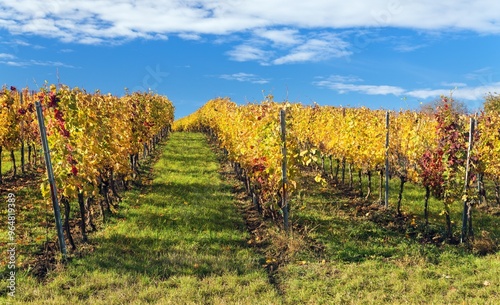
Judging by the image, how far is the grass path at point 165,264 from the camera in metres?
6.89

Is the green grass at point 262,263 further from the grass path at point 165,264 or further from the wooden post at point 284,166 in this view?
the wooden post at point 284,166

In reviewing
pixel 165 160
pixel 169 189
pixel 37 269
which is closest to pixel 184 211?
pixel 169 189

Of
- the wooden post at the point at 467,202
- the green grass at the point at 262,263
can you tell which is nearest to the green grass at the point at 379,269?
the green grass at the point at 262,263

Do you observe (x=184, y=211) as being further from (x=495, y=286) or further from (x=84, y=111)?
(x=495, y=286)

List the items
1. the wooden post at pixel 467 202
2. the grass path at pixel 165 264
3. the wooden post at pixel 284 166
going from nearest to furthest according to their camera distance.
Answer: the grass path at pixel 165 264 < the wooden post at pixel 284 166 < the wooden post at pixel 467 202

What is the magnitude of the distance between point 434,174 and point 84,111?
988 centimetres

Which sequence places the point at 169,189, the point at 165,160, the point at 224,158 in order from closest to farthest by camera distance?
the point at 169,189 → the point at 165,160 → the point at 224,158

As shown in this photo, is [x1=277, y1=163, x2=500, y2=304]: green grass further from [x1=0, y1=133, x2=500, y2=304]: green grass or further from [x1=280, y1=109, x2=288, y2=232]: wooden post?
[x1=280, y1=109, x2=288, y2=232]: wooden post

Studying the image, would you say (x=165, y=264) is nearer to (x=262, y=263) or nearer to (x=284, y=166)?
(x=262, y=263)

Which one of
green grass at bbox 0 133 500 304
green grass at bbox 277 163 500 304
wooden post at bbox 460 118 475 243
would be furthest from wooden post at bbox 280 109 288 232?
wooden post at bbox 460 118 475 243

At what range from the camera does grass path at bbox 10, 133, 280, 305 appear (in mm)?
6891

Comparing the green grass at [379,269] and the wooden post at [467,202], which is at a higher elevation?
the wooden post at [467,202]

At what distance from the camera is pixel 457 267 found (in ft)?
28.0

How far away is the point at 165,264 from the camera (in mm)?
8211
